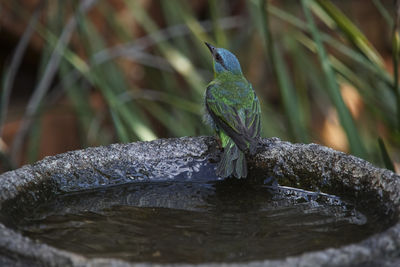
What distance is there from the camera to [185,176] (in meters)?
2.21

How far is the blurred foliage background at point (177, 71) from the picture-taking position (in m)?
2.82

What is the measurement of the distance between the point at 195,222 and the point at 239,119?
0.83m

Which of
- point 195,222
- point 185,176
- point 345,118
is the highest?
point 345,118

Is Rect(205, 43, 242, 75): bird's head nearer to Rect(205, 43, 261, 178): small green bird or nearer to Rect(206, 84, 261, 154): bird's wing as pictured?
Rect(205, 43, 261, 178): small green bird

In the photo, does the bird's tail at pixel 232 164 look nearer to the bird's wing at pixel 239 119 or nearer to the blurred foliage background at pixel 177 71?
the bird's wing at pixel 239 119

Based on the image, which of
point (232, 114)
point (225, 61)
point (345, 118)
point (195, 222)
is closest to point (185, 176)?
point (195, 222)

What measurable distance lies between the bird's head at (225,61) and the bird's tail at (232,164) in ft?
3.69

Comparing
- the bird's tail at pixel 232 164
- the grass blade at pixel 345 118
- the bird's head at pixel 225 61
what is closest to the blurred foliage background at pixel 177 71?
the grass blade at pixel 345 118

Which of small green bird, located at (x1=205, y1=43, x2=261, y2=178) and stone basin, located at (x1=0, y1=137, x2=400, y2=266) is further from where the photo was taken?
small green bird, located at (x1=205, y1=43, x2=261, y2=178)

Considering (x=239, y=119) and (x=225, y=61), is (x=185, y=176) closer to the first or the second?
(x=239, y=119)

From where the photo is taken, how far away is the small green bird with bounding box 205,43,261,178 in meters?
2.16

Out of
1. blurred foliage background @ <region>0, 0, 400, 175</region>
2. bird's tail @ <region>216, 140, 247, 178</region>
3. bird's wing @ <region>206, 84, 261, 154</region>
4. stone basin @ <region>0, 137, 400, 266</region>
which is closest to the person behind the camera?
stone basin @ <region>0, 137, 400, 266</region>

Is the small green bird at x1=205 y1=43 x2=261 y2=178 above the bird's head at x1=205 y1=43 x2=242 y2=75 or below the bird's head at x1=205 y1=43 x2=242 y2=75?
below

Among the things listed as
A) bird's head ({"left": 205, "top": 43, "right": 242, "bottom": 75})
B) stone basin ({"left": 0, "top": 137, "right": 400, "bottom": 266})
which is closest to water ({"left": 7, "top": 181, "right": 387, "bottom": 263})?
stone basin ({"left": 0, "top": 137, "right": 400, "bottom": 266})
